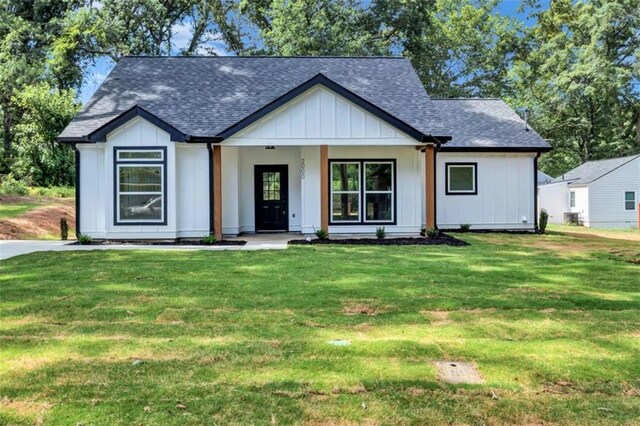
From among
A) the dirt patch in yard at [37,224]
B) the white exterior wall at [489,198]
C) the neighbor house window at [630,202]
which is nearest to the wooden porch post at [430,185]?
the white exterior wall at [489,198]

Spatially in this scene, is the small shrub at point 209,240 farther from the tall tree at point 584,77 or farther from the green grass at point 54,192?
the tall tree at point 584,77

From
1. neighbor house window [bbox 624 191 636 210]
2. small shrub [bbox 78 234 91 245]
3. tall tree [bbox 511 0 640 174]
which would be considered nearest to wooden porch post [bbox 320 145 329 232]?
small shrub [bbox 78 234 91 245]

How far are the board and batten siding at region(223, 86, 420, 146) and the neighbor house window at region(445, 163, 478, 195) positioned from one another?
13.1 ft

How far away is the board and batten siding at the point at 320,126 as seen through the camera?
12.9 m

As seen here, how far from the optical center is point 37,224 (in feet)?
50.8

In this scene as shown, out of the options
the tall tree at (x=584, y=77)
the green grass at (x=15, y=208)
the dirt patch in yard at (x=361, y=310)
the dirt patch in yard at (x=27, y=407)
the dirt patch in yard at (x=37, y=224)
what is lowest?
the dirt patch in yard at (x=27, y=407)

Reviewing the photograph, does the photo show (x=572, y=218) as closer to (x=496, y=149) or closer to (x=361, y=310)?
(x=496, y=149)

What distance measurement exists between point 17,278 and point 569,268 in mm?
8793

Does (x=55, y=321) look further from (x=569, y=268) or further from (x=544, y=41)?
(x=544, y=41)

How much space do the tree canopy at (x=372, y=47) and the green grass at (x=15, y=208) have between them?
5.36m

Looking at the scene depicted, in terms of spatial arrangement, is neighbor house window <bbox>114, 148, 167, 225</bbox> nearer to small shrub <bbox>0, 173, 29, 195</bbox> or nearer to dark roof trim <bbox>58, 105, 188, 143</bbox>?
dark roof trim <bbox>58, 105, 188, 143</bbox>

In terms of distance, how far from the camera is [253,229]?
49.8 ft

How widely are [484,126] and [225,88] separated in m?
9.20

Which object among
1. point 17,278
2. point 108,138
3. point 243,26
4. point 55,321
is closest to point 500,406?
point 55,321
